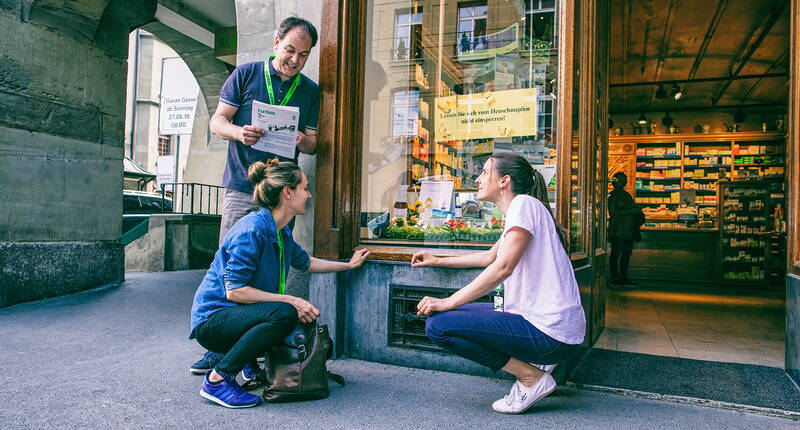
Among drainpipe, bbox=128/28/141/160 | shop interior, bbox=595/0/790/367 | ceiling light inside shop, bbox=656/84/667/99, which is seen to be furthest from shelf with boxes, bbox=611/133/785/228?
drainpipe, bbox=128/28/141/160

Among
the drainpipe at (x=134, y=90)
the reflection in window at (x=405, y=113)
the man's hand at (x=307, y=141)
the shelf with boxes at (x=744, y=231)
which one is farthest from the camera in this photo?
the drainpipe at (x=134, y=90)

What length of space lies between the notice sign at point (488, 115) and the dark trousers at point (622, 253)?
19.8 ft

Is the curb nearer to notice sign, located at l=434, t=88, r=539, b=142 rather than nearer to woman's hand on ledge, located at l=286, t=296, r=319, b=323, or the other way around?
woman's hand on ledge, located at l=286, t=296, r=319, b=323

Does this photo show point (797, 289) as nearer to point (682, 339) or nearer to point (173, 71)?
point (682, 339)

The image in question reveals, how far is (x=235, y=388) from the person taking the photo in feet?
8.89

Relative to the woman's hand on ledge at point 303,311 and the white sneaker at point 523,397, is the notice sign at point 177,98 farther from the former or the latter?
the white sneaker at point 523,397

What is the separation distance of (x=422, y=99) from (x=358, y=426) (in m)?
3.27

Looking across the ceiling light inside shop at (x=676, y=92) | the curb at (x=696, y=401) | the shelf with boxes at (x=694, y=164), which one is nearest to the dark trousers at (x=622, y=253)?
the shelf with boxes at (x=694, y=164)

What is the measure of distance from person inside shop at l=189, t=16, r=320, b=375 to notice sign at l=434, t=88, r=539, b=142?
1.54 m

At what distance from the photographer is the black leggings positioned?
263cm

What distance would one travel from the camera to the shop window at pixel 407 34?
4824mm

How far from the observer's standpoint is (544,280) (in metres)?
2.65

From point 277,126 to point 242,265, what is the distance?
46.7 inches

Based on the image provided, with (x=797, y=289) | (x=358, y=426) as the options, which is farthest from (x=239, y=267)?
(x=797, y=289)
